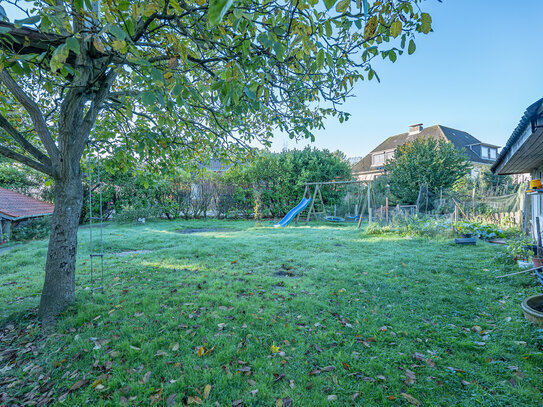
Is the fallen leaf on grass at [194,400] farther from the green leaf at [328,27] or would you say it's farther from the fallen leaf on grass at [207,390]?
the green leaf at [328,27]

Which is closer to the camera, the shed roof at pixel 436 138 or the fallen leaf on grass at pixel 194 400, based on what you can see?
the fallen leaf on grass at pixel 194 400

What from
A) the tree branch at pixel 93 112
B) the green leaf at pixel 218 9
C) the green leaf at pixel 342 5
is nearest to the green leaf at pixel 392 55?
the green leaf at pixel 342 5

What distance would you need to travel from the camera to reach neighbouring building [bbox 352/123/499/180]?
23.2 meters

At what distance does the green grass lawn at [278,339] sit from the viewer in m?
1.88

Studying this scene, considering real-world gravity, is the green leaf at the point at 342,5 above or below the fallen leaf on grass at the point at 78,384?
above

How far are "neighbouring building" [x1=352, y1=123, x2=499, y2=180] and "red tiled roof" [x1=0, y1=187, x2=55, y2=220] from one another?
21466 mm

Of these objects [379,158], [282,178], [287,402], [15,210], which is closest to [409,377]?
[287,402]

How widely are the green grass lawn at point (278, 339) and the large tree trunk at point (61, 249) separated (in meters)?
0.19

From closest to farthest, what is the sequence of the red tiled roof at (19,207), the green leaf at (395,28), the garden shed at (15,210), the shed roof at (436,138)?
the green leaf at (395,28) < the garden shed at (15,210) < the red tiled roof at (19,207) < the shed roof at (436,138)

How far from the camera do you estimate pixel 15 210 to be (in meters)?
8.33

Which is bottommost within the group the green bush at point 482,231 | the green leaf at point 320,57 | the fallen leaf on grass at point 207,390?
the fallen leaf on grass at point 207,390

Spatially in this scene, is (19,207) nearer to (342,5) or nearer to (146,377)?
(146,377)

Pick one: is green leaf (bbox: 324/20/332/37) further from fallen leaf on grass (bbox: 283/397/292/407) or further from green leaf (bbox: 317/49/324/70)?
fallen leaf on grass (bbox: 283/397/292/407)

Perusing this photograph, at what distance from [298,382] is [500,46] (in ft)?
30.2
